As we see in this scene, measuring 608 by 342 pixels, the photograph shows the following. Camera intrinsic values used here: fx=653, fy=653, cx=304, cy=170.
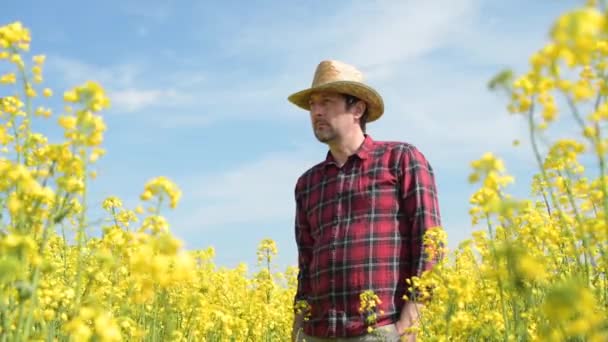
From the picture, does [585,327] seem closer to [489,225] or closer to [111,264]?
[489,225]

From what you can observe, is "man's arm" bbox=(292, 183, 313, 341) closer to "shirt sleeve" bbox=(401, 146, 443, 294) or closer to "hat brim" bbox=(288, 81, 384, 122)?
Result: "hat brim" bbox=(288, 81, 384, 122)

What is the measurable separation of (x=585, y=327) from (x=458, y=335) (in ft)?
5.01

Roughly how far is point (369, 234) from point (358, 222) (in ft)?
0.37

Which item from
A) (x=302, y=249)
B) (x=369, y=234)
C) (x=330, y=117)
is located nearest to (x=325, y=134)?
(x=330, y=117)

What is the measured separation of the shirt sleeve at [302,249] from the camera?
447cm

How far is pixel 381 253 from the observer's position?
155 inches

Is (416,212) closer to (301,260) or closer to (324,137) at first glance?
(324,137)

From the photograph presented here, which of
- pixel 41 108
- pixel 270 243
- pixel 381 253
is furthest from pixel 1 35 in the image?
pixel 270 243

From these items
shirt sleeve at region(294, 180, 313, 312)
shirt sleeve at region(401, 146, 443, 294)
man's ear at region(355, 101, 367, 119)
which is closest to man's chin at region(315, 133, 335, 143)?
man's ear at region(355, 101, 367, 119)

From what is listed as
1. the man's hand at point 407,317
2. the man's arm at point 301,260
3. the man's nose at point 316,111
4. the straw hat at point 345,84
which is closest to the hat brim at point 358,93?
the straw hat at point 345,84

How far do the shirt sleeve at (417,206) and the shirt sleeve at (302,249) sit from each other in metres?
0.81

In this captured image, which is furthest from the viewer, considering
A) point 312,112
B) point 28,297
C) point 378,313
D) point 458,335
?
point 312,112

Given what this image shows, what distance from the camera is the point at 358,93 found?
14.5 feet

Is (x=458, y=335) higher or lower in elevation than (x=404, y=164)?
lower
